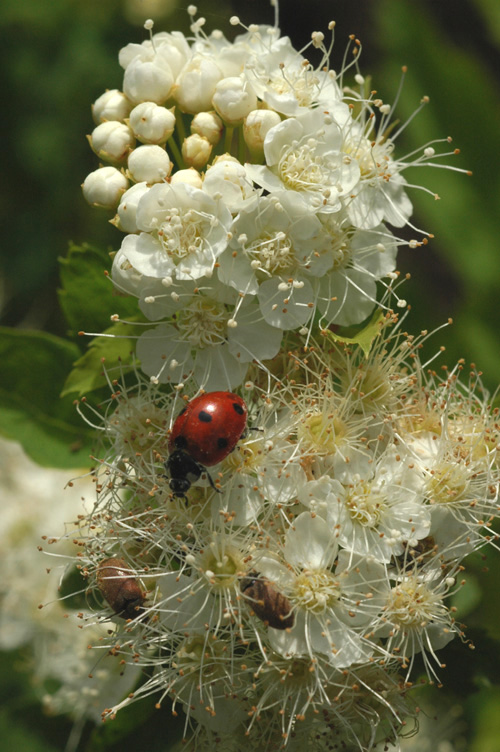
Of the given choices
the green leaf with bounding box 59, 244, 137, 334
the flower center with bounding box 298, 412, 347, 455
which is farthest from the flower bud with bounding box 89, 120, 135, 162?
the flower center with bounding box 298, 412, 347, 455

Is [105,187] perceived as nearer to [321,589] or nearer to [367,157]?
[367,157]

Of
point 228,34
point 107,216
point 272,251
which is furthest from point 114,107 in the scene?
point 107,216

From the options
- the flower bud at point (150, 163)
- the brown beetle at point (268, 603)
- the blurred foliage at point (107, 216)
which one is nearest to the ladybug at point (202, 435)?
the brown beetle at point (268, 603)

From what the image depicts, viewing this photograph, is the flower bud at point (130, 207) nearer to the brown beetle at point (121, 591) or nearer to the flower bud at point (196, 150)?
the flower bud at point (196, 150)

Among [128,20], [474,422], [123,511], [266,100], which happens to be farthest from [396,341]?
[128,20]

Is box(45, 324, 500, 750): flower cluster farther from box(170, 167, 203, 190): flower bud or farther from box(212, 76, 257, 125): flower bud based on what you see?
box(212, 76, 257, 125): flower bud

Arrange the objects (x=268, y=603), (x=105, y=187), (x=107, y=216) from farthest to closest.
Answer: (x=107, y=216), (x=105, y=187), (x=268, y=603)
